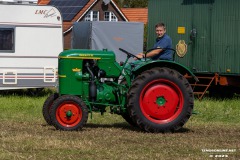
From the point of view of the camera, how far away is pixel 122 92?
36.3 ft

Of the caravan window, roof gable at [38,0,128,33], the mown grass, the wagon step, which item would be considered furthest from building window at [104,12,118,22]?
the mown grass

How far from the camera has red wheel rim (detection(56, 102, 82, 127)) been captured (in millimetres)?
10711

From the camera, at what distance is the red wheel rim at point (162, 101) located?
1089 centimetres

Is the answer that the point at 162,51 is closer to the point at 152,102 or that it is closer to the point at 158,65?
the point at 158,65

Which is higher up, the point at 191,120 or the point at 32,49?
the point at 32,49

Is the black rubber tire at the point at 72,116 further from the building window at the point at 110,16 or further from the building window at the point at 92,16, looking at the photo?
the building window at the point at 110,16

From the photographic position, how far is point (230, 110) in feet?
47.3

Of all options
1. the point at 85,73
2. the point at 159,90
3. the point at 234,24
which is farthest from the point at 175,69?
the point at 234,24

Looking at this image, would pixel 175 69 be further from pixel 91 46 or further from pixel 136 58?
pixel 91 46

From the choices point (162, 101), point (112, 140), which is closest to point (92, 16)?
point (162, 101)

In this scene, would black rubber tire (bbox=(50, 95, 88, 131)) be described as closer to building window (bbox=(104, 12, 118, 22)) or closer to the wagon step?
the wagon step

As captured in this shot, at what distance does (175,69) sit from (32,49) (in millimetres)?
8389

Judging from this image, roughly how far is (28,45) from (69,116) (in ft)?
27.9

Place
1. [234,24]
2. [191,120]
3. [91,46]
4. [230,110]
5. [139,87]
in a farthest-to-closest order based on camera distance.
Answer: [91,46] < [234,24] < [230,110] < [191,120] < [139,87]
